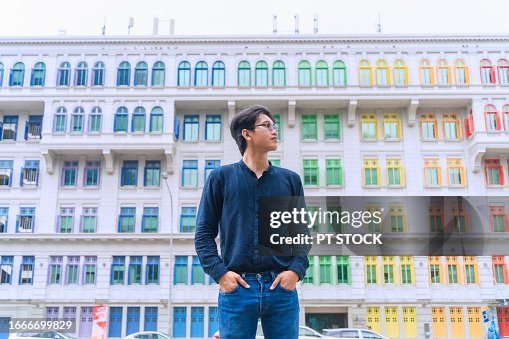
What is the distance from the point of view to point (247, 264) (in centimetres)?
307

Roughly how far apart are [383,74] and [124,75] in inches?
571

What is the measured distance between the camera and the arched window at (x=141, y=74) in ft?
102

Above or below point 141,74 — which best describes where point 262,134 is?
below

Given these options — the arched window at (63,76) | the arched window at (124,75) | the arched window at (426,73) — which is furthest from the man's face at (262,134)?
the arched window at (63,76)

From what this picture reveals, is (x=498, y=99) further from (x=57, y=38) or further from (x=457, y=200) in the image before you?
(x=57, y=38)

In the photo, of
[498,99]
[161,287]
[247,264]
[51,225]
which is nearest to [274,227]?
[247,264]

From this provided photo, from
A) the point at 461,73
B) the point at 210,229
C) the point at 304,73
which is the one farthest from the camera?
the point at 304,73

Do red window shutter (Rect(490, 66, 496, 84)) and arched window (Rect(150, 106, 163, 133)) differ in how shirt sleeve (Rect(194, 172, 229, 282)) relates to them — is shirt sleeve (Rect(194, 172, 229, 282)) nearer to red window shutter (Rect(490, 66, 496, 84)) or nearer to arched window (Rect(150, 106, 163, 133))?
arched window (Rect(150, 106, 163, 133))

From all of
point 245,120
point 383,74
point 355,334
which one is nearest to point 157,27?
point 383,74

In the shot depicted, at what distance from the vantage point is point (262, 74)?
102 ft

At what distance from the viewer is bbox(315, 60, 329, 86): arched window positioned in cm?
3081

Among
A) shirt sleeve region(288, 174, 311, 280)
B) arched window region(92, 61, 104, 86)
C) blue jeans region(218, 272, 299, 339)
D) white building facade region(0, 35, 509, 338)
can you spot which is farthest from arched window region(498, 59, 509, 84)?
blue jeans region(218, 272, 299, 339)

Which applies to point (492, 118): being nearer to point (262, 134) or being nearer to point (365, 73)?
point (365, 73)

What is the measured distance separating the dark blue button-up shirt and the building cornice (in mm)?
28894
